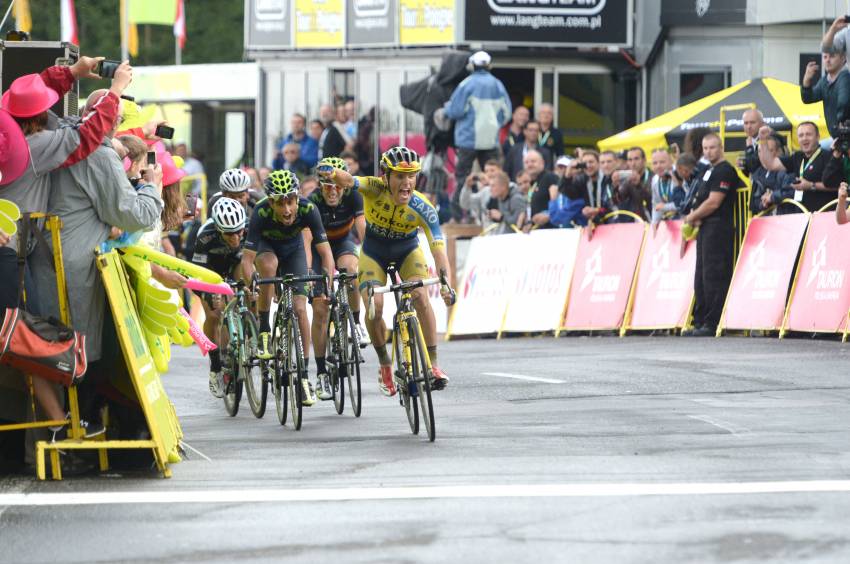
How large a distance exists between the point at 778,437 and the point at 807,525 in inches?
126

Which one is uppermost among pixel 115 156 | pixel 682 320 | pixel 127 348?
pixel 115 156

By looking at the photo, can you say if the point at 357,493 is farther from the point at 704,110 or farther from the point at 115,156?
the point at 704,110

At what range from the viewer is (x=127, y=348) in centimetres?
980

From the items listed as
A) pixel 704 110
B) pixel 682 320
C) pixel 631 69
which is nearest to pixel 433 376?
pixel 682 320

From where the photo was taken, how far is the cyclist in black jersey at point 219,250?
1452cm

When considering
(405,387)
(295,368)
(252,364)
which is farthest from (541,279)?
(405,387)

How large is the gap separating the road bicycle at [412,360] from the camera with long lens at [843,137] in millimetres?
7000

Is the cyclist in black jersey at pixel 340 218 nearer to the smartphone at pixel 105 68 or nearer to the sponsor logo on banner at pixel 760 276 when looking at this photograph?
the smartphone at pixel 105 68

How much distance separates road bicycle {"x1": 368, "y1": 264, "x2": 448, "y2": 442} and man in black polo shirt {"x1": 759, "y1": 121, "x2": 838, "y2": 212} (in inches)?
304

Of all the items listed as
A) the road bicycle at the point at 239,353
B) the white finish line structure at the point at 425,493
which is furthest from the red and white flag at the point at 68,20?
the white finish line structure at the point at 425,493

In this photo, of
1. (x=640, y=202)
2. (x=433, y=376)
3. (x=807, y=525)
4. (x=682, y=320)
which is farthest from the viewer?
(x=640, y=202)

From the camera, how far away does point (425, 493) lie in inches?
356

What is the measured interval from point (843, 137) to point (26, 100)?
1045 cm

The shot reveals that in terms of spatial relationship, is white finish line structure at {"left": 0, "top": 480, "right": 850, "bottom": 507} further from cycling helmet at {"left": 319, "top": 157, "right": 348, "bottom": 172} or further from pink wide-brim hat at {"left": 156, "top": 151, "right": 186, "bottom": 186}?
cycling helmet at {"left": 319, "top": 157, "right": 348, "bottom": 172}
